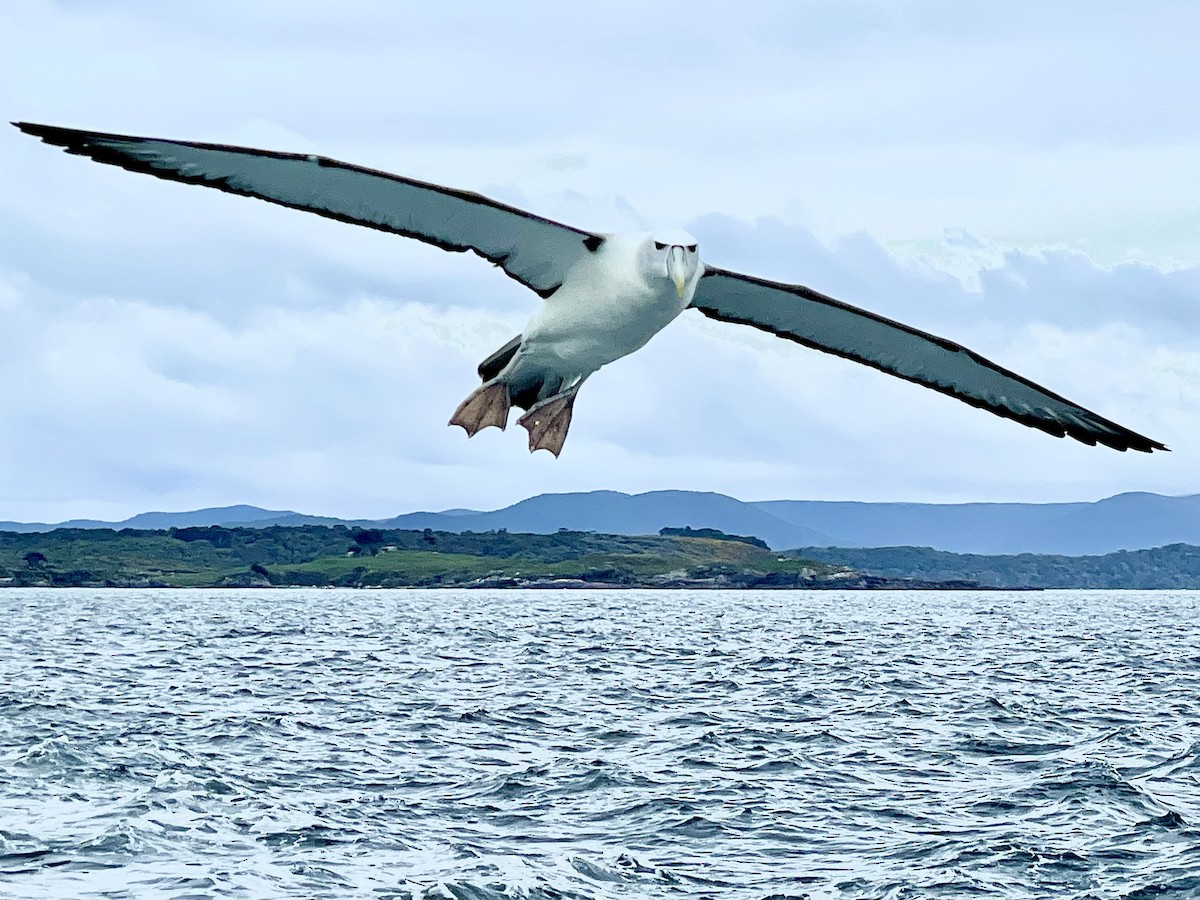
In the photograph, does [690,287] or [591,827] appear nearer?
[690,287]

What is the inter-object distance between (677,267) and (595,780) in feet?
42.9

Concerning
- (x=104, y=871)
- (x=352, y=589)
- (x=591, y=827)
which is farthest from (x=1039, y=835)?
(x=352, y=589)

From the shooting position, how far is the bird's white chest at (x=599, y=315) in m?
12.9

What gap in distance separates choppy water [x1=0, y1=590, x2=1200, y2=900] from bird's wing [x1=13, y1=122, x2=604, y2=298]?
7.16m

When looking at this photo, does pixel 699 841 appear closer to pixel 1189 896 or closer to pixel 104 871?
pixel 1189 896

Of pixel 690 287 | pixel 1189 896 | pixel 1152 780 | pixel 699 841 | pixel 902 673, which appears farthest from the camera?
pixel 902 673

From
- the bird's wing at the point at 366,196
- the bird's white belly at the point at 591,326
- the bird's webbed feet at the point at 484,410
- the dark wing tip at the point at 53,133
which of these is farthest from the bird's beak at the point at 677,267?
the dark wing tip at the point at 53,133

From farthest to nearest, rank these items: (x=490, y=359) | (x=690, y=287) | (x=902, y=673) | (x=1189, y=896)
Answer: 1. (x=902, y=673)
2. (x=1189, y=896)
3. (x=490, y=359)
4. (x=690, y=287)

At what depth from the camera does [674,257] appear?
12.5 m

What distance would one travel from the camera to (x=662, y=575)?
195250 millimetres

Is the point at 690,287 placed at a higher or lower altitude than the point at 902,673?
higher

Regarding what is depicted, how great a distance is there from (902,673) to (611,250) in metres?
35.2

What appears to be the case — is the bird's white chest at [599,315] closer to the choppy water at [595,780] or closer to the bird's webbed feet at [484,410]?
the bird's webbed feet at [484,410]

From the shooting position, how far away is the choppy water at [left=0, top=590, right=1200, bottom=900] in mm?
17875
